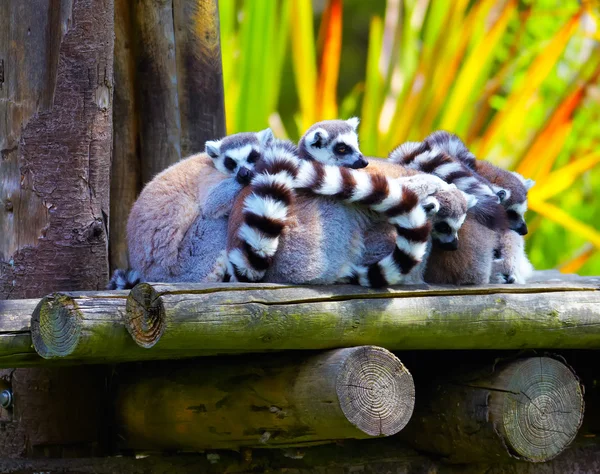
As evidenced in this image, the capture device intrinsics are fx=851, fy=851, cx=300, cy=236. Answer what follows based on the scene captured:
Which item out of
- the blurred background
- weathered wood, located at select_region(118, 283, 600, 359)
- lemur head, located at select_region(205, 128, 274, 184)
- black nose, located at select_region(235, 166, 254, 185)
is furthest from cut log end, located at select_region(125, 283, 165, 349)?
the blurred background

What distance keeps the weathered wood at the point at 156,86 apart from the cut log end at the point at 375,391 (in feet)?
7.22

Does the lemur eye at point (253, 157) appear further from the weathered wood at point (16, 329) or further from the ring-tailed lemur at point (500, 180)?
the weathered wood at point (16, 329)

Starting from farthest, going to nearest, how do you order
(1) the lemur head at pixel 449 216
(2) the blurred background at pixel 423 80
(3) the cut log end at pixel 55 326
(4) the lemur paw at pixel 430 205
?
(2) the blurred background at pixel 423 80, (1) the lemur head at pixel 449 216, (4) the lemur paw at pixel 430 205, (3) the cut log end at pixel 55 326

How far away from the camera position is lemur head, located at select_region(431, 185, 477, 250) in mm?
3512

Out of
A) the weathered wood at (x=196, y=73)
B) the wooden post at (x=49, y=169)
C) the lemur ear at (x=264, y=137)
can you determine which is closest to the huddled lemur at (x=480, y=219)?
the lemur ear at (x=264, y=137)

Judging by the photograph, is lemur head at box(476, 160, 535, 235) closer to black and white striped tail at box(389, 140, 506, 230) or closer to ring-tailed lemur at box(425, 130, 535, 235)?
ring-tailed lemur at box(425, 130, 535, 235)

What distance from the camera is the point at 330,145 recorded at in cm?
411

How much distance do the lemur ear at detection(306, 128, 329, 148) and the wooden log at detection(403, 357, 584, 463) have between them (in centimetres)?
130

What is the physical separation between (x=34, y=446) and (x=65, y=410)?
0.18 metres

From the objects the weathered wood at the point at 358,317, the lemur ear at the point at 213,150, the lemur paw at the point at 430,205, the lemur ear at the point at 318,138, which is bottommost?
the weathered wood at the point at 358,317

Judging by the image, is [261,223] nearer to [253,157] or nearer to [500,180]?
[253,157]

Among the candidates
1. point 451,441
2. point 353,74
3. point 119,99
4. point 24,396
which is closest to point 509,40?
point 353,74

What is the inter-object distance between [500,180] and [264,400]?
1.82m

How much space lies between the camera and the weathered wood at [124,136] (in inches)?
182
